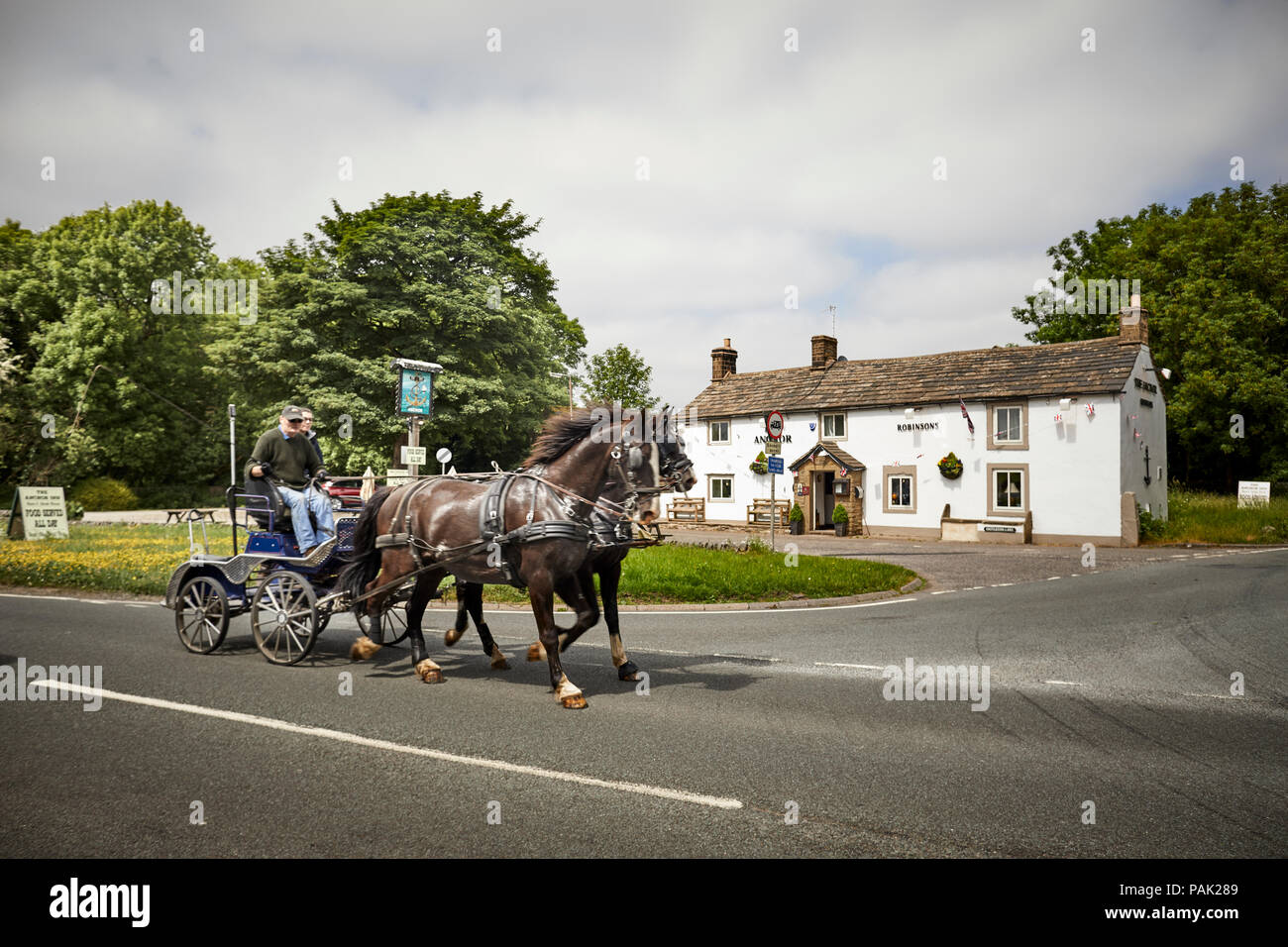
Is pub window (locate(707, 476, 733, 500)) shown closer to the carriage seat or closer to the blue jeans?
the blue jeans

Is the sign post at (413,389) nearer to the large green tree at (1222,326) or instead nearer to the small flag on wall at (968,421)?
the small flag on wall at (968,421)

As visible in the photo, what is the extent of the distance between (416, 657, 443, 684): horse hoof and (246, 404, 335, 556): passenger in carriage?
1935 millimetres

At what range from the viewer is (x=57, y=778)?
466cm

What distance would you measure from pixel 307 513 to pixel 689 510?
1259 inches

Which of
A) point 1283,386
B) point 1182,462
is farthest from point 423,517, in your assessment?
point 1182,462

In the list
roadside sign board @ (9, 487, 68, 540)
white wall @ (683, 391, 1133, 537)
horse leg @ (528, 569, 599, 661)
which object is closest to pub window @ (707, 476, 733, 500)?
white wall @ (683, 391, 1133, 537)

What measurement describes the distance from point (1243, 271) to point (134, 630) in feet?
158

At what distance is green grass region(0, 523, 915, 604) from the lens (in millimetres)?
13656

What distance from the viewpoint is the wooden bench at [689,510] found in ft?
128

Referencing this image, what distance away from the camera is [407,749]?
17.2 feet
